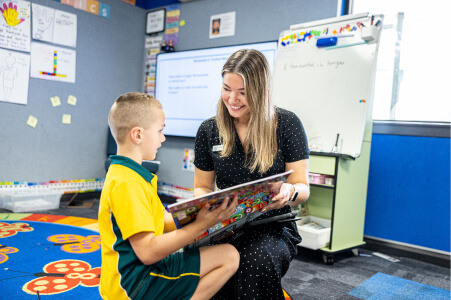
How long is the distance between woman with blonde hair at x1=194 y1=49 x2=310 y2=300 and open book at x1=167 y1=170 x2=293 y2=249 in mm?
127

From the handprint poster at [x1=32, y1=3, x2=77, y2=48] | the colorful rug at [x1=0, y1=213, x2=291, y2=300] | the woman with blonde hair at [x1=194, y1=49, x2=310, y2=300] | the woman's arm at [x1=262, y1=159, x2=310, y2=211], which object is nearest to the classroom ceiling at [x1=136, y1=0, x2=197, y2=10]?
the handprint poster at [x1=32, y1=3, x2=77, y2=48]

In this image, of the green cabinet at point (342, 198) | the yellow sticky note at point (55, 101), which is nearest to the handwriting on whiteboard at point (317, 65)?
the green cabinet at point (342, 198)

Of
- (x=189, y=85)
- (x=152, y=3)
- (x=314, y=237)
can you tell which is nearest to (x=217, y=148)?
(x=314, y=237)

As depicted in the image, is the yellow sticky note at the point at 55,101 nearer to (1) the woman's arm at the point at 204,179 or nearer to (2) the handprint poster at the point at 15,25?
(2) the handprint poster at the point at 15,25

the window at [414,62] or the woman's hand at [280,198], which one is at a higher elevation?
the window at [414,62]

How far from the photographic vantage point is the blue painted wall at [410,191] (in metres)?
2.44

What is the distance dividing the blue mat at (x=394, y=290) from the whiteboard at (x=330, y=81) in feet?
2.36

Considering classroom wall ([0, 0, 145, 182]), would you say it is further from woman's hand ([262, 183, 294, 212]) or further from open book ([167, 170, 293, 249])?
woman's hand ([262, 183, 294, 212])

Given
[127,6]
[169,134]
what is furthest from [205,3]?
[169,134]

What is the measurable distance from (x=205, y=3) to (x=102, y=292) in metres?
3.15

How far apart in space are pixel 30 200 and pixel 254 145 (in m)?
2.61

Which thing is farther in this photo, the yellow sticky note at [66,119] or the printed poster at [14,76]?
the yellow sticky note at [66,119]

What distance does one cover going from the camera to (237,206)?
1.01 metres

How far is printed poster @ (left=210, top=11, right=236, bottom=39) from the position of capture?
3.40 metres
